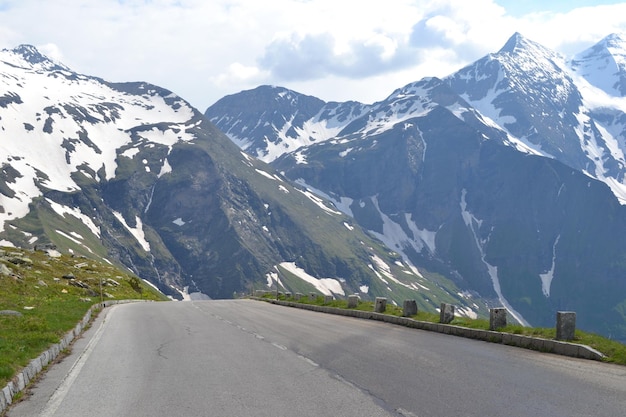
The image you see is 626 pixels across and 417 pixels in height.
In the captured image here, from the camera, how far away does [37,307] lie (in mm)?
32781

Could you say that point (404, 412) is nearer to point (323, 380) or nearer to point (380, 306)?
point (323, 380)

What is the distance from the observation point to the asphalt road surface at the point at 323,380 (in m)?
12.0

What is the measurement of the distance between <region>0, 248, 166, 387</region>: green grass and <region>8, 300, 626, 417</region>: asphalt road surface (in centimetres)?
102

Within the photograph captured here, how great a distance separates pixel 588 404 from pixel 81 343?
60.9ft

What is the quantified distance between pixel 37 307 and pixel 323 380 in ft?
74.4

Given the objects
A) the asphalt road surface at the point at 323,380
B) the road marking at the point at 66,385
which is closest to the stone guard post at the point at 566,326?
the asphalt road surface at the point at 323,380

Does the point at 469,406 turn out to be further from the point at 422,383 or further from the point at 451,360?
the point at 451,360

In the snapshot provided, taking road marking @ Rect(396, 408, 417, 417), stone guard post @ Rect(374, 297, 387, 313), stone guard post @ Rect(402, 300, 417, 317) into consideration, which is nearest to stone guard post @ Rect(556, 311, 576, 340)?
road marking @ Rect(396, 408, 417, 417)

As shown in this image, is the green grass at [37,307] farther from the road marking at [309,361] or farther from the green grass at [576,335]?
the green grass at [576,335]

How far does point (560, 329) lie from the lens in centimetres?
2052

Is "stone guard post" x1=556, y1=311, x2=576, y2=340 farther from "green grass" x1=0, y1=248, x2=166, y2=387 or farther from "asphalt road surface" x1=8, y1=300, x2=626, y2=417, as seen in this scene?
"green grass" x1=0, y1=248, x2=166, y2=387

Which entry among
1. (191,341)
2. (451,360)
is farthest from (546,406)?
(191,341)

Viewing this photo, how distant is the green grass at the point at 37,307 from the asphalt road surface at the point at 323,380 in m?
1.02

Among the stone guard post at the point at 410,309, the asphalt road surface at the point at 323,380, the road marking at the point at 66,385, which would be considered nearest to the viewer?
the asphalt road surface at the point at 323,380
